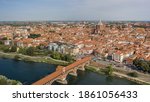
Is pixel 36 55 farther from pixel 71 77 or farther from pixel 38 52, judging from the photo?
pixel 71 77

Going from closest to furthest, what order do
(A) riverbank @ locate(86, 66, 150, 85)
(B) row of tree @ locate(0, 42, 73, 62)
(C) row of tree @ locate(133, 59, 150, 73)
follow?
(A) riverbank @ locate(86, 66, 150, 85) < (C) row of tree @ locate(133, 59, 150, 73) < (B) row of tree @ locate(0, 42, 73, 62)

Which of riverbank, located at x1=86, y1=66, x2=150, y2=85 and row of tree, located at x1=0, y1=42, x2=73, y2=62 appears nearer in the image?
riverbank, located at x1=86, y1=66, x2=150, y2=85

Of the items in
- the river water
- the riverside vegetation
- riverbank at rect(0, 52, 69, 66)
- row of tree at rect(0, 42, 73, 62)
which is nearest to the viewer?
the river water

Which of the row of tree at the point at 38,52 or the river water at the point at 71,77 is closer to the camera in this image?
the river water at the point at 71,77

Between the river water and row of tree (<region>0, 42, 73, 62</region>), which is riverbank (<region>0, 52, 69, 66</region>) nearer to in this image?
row of tree (<region>0, 42, 73, 62</region>)

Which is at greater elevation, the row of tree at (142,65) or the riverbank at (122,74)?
the row of tree at (142,65)

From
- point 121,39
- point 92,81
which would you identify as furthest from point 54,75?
point 121,39

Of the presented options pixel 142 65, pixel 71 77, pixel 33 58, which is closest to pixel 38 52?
pixel 33 58

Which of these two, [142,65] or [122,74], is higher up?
[142,65]

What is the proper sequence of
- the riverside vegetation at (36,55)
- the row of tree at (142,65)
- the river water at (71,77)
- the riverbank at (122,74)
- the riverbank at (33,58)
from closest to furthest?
1. the river water at (71,77)
2. the riverbank at (122,74)
3. the row of tree at (142,65)
4. the riverbank at (33,58)
5. the riverside vegetation at (36,55)

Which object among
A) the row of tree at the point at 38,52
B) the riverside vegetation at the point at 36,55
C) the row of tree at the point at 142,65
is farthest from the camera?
the row of tree at the point at 38,52

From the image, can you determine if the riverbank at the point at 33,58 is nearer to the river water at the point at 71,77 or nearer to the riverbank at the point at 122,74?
the river water at the point at 71,77
